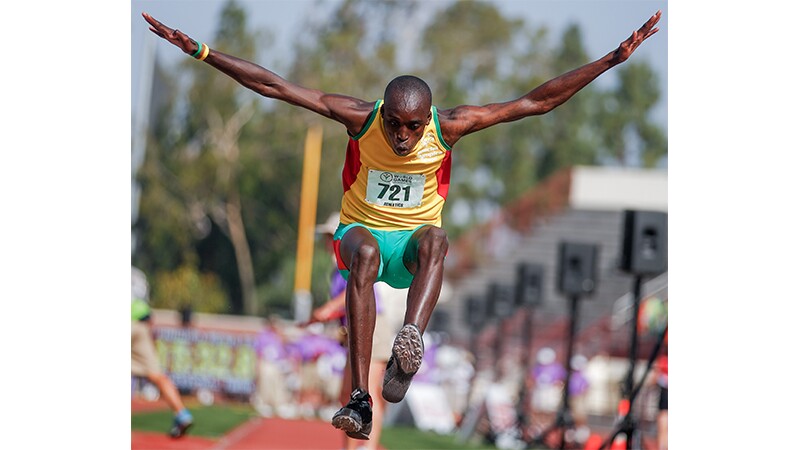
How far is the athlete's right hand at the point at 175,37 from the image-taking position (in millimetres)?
5547

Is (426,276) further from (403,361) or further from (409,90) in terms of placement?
(409,90)

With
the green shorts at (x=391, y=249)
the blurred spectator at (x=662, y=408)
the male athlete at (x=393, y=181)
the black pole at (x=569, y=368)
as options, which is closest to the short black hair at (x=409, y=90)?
the male athlete at (x=393, y=181)

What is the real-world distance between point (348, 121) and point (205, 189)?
105ft

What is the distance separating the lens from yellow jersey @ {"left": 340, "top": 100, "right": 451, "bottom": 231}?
5633 mm

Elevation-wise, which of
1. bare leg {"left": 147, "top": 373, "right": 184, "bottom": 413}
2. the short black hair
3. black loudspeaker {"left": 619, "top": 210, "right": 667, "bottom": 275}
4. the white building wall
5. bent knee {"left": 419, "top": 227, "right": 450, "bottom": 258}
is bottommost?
bare leg {"left": 147, "top": 373, "right": 184, "bottom": 413}

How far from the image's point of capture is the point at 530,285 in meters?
15.1

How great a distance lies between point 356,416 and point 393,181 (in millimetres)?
1264

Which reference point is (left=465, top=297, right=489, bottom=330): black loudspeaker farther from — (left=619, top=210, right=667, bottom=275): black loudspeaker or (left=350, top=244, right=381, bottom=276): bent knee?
(left=350, top=244, right=381, bottom=276): bent knee

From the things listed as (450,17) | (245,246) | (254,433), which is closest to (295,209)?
(245,246)

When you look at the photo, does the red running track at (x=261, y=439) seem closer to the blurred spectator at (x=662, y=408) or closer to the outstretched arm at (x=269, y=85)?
the blurred spectator at (x=662, y=408)

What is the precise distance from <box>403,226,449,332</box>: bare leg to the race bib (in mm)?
290

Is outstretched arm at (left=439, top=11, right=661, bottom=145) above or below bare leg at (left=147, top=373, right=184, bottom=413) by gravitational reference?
above

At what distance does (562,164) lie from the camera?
1545 inches

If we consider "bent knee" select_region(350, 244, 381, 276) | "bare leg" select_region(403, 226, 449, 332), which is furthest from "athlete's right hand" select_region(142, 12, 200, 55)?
"bare leg" select_region(403, 226, 449, 332)
